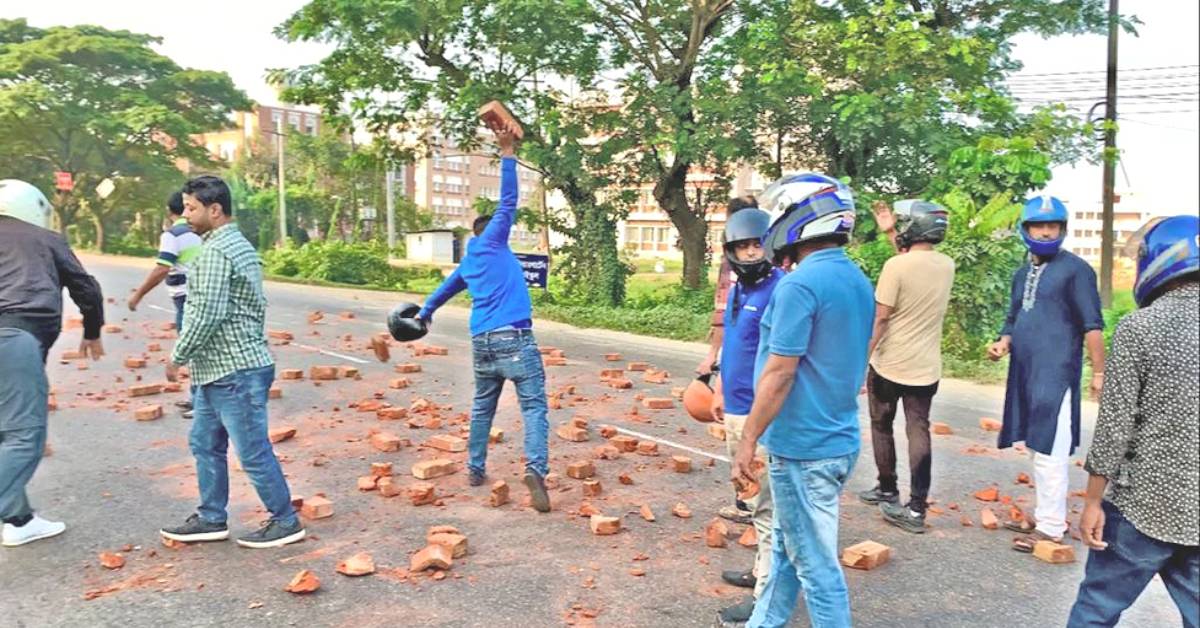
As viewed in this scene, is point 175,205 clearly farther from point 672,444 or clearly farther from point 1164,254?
point 1164,254

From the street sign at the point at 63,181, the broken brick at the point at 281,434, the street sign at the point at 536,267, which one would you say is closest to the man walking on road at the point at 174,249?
the broken brick at the point at 281,434

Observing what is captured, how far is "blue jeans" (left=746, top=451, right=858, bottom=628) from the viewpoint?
3.05 meters

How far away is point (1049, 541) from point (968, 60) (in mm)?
10400

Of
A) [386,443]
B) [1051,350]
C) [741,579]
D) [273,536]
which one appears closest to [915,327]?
[1051,350]

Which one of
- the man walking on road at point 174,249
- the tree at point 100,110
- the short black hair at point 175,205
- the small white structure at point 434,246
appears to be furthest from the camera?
the small white structure at point 434,246

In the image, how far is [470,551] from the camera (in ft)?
15.2

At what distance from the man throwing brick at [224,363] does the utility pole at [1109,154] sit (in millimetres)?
14787

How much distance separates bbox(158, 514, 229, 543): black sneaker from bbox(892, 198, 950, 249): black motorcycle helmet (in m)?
4.52

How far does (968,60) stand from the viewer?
1316cm

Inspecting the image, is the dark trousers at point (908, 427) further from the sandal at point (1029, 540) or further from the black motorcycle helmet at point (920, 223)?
the black motorcycle helmet at point (920, 223)

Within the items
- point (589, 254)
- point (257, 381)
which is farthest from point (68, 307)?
point (257, 381)

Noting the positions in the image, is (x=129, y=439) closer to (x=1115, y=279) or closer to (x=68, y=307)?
(x=68, y=307)

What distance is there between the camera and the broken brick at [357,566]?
4277 millimetres

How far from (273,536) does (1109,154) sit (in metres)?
15.7
